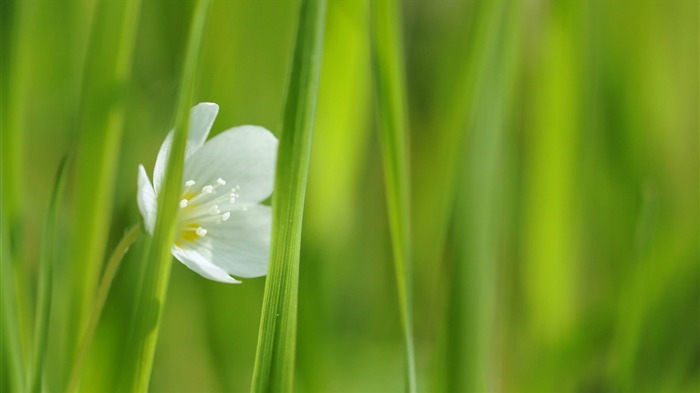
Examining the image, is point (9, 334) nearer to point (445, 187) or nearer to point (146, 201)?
point (146, 201)

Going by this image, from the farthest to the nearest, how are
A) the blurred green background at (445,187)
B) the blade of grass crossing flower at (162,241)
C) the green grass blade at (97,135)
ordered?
the blurred green background at (445,187)
the green grass blade at (97,135)
the blade of grass crossing flower at (162,241)

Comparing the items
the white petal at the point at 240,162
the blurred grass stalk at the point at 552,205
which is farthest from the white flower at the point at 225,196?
the blurred grass stalk at the point at 552,205

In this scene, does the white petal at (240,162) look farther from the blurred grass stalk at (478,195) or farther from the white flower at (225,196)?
the blurred grass stalk at (478,195)

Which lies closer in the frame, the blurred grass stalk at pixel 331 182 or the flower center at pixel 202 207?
the flower center at pixel 202 207

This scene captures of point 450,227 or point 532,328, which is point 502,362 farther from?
point 450,227

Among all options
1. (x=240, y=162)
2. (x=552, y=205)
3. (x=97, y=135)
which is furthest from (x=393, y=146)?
(x=552, y=205)

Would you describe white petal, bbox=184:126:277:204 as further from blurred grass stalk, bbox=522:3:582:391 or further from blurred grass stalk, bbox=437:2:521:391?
blurred grass stalk, bbox=522:3:582:391
